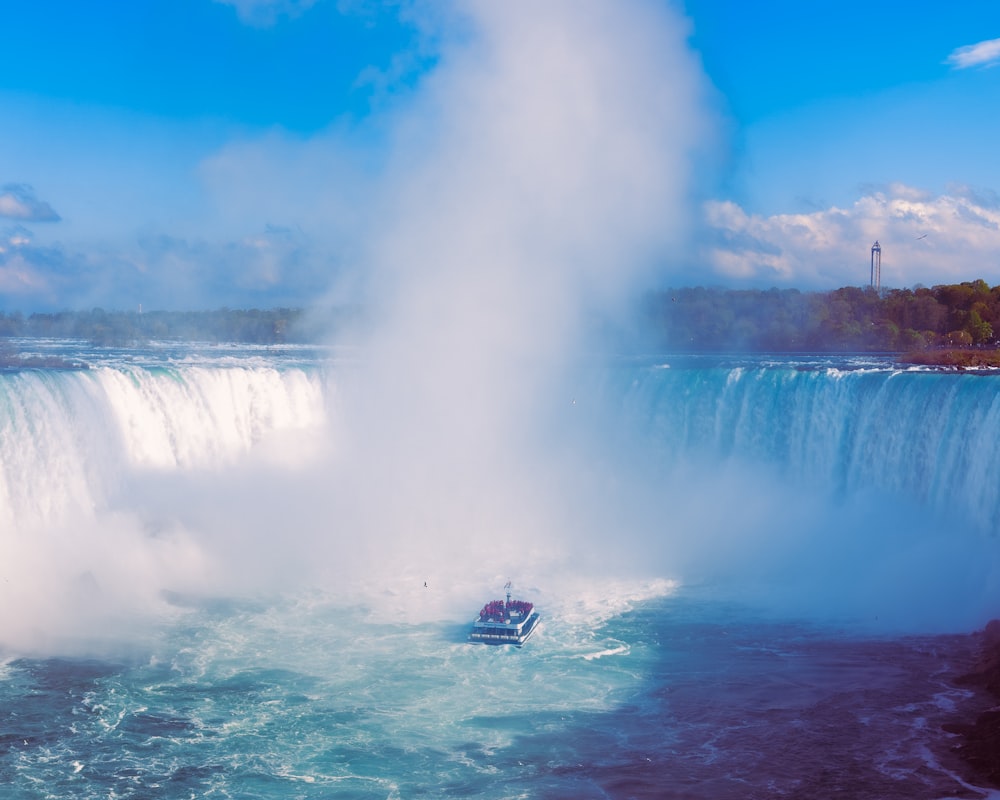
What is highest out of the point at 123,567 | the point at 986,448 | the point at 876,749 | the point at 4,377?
the point at 4,377

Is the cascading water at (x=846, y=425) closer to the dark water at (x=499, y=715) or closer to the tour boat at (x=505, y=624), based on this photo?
the dark water at (x=499, y=715)

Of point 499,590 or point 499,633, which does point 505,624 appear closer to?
point 499,633

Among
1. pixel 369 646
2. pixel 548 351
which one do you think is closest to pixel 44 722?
pixel 369 646

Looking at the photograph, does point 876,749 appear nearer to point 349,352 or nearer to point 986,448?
point 986,448

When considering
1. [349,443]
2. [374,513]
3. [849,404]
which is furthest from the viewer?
[349,443]

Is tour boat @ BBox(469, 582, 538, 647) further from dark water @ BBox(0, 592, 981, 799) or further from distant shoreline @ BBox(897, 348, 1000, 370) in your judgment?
distant shoreline @ BBox(897, 348, 1000, 370)

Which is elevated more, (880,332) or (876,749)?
(880,332)

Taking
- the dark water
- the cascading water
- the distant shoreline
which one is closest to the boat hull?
the dark water

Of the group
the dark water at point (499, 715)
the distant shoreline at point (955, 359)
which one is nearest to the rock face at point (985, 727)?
the dark water at point (499, 715)
